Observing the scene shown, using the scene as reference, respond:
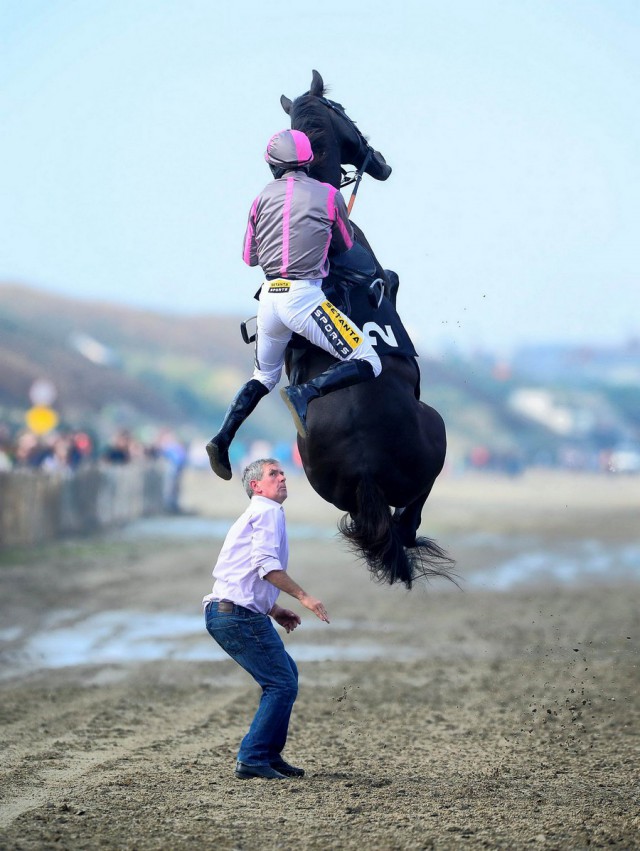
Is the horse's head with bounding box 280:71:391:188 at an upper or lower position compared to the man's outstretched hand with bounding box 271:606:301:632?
upper

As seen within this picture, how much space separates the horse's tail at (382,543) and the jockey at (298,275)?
0.50m

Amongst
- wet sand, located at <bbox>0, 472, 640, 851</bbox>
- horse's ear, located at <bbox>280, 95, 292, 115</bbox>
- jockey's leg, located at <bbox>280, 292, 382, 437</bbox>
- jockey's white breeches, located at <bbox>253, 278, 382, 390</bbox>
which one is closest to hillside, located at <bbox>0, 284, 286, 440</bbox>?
wet sand, located at <bbox>0, 472, 640, 851</bbox>

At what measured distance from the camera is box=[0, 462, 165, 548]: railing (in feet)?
67.5

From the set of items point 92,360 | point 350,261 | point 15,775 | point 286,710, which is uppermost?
point 92,360

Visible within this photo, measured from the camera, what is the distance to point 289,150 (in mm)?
7242

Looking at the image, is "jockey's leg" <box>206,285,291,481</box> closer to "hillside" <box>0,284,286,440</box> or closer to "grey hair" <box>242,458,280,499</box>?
"grey hair" <box>242,458,280,499</box>

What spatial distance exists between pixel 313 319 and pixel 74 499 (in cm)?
1772

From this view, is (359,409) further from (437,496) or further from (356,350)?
(437,496)

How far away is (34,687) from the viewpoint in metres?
11.5

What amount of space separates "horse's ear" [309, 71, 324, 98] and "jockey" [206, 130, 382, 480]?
2.56 ft

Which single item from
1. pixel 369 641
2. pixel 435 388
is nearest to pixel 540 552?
pixel 369 641

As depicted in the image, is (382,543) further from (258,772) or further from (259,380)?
(258,772)

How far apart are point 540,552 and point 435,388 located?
18.1 m

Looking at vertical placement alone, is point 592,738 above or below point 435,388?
below
